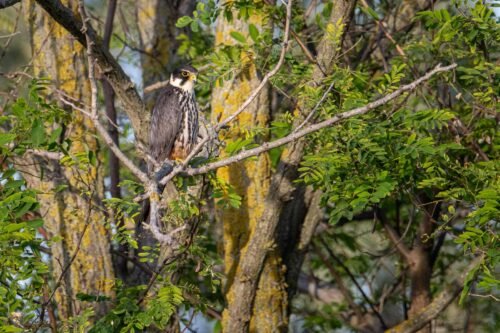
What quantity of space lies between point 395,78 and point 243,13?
1.21 m

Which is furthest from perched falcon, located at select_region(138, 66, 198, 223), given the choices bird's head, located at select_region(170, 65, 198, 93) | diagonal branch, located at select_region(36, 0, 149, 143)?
diagonal branch, located at select_region(36, 0, 149, 143)

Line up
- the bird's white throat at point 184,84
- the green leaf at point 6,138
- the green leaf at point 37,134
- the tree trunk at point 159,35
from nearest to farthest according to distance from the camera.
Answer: the green leaf at point 6,138
the green leaf at point 37,134
the bird's white throat at point 184,84
the tree trunk at point 159,35

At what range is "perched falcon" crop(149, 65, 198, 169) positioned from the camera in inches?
216

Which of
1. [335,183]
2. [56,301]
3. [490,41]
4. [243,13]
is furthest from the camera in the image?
[56,301]

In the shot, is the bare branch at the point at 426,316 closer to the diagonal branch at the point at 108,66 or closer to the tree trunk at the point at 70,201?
the tree trunk at the point at 70,201

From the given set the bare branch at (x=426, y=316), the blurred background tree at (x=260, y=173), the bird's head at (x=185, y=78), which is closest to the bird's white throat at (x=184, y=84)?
the bird's head at (x=185, y=78)

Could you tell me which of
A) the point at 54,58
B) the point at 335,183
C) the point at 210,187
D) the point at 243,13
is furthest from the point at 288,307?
the point at 54,58

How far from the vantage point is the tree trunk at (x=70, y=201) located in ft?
16.8

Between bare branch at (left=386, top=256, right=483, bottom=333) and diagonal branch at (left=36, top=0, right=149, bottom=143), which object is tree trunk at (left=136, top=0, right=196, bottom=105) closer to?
diagonal branch at (left=36, top=0, right=149, bottom=143)

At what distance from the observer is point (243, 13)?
4695 millimetres

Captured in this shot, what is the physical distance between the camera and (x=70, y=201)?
5211 millimetres

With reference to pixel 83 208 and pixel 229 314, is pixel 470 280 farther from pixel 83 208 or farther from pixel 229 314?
pixel 83 208

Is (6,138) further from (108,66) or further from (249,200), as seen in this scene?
(249,200)

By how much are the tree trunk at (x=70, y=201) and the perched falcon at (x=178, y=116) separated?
470 mm
